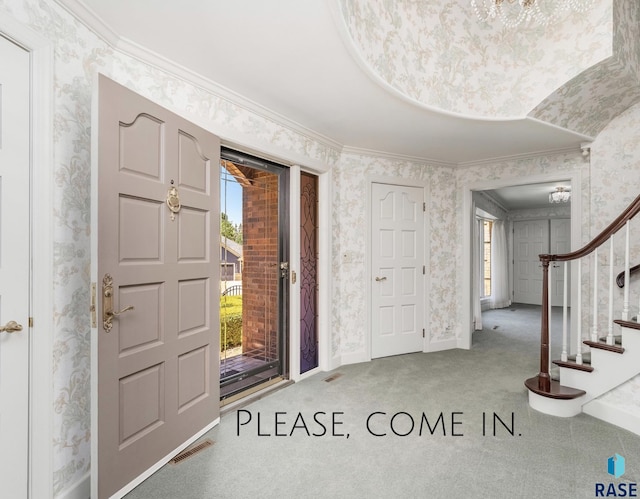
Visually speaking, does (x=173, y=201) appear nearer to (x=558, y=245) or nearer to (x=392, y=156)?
(x=392, y=156)

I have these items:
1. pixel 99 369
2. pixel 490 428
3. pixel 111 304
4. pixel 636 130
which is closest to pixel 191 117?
pixel 111 304

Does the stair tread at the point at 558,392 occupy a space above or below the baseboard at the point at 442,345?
above

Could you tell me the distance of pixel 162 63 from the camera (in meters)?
2.10

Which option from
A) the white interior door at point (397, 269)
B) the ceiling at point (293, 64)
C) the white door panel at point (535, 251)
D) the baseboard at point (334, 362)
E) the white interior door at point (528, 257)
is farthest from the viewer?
the white interior door at point (528, 257)

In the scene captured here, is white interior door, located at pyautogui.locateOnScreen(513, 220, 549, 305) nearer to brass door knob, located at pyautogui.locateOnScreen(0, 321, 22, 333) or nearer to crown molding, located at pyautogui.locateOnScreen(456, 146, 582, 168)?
crown molding, located at pyautogui.locateOnScreen(456, 146, 582, 168)

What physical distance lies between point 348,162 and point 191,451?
9.83 feet

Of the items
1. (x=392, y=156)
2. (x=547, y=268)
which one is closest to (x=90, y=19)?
(x=392, y=156)

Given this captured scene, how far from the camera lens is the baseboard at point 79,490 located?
1.61 metres

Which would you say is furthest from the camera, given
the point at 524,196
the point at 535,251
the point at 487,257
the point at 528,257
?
the point at 528,257

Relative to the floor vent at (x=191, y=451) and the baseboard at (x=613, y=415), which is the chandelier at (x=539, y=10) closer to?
the baseboard at (x=613, y=415)

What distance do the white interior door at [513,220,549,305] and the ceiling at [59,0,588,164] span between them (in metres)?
5.48

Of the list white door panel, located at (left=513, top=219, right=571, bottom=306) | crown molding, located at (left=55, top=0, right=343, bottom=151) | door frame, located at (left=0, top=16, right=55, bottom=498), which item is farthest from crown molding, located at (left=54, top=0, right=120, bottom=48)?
white door panel, located at (left=513, top=219, right=571, bottom=306)

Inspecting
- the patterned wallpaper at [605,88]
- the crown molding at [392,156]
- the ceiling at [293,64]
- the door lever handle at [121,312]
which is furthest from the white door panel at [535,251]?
the door lever handle at [121,312]

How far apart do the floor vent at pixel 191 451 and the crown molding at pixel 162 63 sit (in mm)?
2296
